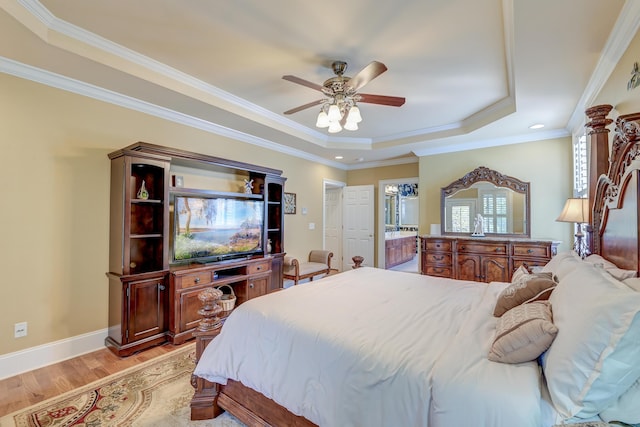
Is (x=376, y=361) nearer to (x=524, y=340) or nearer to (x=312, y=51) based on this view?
(x=524, y=340)

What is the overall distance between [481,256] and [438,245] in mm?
600

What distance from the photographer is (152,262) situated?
3164mm

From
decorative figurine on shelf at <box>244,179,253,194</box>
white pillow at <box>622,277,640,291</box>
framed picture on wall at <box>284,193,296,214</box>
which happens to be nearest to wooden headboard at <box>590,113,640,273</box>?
white pillow at <box>622,277,640,291</box>

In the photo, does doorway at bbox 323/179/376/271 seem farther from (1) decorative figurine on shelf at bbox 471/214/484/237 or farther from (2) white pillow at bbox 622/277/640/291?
(2) white pillow at bbox 622/277/640/291

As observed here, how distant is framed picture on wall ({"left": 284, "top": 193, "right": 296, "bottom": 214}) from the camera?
5070mm

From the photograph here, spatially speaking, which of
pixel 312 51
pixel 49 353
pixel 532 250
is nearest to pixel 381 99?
pixel 312 51

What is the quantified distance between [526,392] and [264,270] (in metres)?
3.34

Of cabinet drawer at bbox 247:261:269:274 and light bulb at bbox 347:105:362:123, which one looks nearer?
light bulb at bbox 347:105:362:123

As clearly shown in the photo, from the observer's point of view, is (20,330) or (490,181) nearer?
(20,330)

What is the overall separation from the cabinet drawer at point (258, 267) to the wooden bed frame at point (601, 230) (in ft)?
5.85

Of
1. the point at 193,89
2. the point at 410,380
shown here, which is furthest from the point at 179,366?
the point at 193,89

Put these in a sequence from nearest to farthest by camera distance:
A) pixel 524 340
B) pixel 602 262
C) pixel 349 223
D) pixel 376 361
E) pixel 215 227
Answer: pixel 524 340, pixel 376 361, pixel 602 262, pixel 215 227, pixel 349 223

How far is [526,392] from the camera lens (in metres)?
1.00

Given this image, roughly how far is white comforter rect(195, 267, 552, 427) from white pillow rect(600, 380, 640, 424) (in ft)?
0.64
